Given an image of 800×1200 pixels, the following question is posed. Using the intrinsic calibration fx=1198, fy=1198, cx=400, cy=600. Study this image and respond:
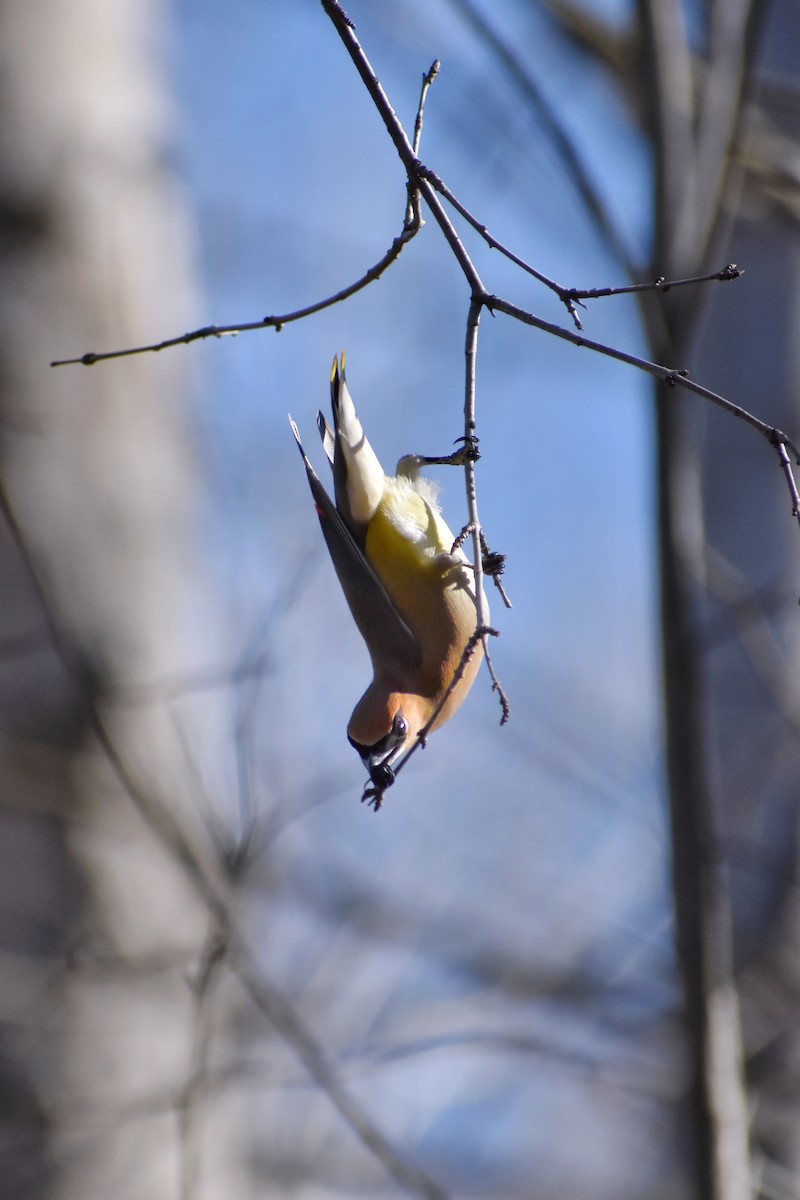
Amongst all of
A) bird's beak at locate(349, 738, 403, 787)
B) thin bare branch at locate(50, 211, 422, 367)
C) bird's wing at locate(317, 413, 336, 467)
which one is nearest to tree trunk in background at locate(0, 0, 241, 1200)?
bird's beak at locate(349, 738, 403, 787)

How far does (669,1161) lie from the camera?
596cm

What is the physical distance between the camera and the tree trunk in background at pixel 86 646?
10.6ft

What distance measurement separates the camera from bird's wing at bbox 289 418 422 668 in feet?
9.75

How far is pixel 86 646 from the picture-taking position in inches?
133

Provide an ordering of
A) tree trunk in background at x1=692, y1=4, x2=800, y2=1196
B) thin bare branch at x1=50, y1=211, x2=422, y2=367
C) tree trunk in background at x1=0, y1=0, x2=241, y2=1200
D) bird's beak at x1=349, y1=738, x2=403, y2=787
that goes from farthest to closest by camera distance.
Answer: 1. tree trunk in background at x1=692, y1=4, x2=800, y2=1196
2. tree trunk in background at x1=0, y1=0, x2=241, y2=1200
3. bird's beak at x1=349, y1=738, x2=403, y2=787
4. thin bare branch at x1=50, y1=211, x2=422, y2=367

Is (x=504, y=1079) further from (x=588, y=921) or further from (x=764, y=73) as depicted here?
(x=764, y=73)

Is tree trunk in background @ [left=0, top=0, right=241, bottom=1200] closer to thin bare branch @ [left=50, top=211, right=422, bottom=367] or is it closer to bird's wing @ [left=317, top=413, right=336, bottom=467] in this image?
bird's wing @ [left=317, top=413, right=336, bottom=467]

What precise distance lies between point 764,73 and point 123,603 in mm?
3145

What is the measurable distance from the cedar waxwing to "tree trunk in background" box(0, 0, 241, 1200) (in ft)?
2.17

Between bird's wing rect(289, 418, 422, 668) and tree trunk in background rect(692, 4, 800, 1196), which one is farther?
tree trunk in background rect(692, 4, 800, 1196)

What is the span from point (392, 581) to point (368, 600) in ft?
0.31

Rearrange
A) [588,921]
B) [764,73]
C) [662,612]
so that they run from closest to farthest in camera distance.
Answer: [662,612], [764,73], [588,921]

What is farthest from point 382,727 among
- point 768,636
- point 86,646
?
point 768,636

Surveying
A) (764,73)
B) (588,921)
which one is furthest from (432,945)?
(764,73)
